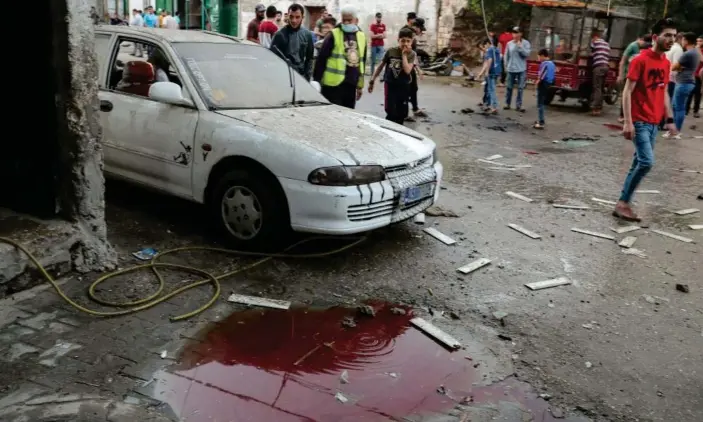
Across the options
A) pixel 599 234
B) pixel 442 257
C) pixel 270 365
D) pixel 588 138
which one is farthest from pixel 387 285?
pixel 588 138

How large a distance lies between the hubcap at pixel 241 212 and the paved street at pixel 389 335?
0.89ft

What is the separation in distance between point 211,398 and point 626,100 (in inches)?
205

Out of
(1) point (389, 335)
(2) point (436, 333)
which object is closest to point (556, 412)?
(2) point (436, 333)

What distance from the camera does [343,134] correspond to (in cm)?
529

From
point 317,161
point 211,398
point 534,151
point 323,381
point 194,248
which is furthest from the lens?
point 534,151

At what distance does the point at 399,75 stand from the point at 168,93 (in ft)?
13.4

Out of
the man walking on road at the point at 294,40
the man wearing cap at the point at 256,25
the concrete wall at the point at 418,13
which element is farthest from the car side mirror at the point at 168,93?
the concrete wall at the point at 418,13

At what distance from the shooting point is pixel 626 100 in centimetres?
648

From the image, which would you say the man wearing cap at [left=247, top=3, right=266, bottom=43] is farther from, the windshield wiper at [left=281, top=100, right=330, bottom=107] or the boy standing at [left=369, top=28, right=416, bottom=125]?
the windshield wiper at [left=281, top=100, right=330, bottom=107]

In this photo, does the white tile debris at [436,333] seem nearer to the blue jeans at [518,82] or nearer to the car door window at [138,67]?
the car door window at [138,67]

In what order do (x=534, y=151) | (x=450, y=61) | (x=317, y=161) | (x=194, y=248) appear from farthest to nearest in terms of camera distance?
(x=450, y=61) → (x=534, y=151) → (x=194, y=248) → (x=317, y=161)

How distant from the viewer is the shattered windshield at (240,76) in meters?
5.52

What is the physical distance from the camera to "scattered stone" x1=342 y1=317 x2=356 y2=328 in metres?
4.19

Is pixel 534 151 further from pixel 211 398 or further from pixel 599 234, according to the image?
pixel 211 398
